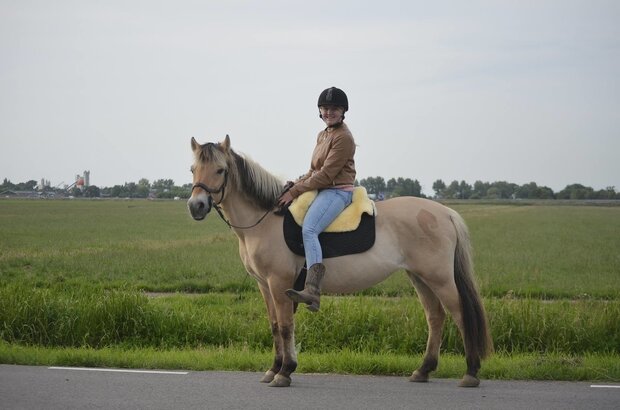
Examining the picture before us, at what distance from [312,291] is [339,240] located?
69 cm

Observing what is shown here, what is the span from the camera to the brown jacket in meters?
7.55

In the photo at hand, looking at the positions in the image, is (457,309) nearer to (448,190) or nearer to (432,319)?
(432,319)

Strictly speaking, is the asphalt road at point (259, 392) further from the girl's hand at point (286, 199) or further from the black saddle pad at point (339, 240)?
the girl's hand at point (286, 199)

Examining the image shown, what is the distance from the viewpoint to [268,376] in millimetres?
7500

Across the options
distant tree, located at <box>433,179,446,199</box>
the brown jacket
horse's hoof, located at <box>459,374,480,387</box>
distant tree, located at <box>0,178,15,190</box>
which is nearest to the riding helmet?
the brown jacket

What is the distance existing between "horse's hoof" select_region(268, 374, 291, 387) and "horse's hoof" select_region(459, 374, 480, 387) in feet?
5.84

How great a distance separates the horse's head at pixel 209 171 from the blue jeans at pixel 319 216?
0.98 m

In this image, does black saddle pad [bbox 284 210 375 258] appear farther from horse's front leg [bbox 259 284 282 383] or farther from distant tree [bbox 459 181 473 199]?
distant tree [bbox 459 181 473 199]

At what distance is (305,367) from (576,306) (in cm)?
539

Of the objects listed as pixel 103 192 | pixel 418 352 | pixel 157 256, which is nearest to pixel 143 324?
pixel 418 352

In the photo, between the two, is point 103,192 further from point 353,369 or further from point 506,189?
point 353,369

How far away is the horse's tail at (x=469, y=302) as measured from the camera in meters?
7.49

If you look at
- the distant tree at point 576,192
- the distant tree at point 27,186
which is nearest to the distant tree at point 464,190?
the distant tree at point 576,192

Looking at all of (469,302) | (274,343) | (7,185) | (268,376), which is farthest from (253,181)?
(7,185)
